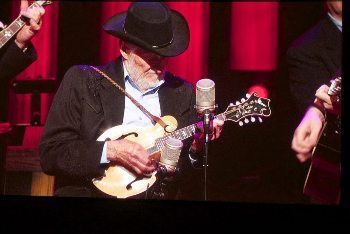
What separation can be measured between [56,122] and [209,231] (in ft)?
4.12

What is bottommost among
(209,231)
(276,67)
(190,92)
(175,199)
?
(209,231)

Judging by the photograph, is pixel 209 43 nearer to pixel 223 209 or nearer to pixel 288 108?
pixel 288 108

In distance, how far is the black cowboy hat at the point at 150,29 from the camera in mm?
3148

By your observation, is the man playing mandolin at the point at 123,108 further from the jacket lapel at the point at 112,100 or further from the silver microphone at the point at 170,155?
the silver microphone at the point at 170,155

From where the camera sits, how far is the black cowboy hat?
315cm

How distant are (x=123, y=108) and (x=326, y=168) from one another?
131 centimetres

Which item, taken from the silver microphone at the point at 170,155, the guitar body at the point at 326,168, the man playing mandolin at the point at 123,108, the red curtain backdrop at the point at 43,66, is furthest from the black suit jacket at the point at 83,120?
the red curtain backdrop at the point at 43,66

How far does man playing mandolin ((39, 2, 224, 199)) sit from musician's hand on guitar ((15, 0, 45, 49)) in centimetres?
45

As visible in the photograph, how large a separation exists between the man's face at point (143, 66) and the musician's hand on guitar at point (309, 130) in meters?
0.94

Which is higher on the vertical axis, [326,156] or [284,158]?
[326,156]

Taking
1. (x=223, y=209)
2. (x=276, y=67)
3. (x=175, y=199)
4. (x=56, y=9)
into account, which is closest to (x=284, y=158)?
(x=276, y=67)

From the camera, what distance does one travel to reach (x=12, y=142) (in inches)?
146

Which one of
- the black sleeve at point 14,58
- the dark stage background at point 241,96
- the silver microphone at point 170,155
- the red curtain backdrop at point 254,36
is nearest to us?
the silver microphone at point 170,155

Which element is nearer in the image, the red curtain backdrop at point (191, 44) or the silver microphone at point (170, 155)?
the silver microphone at point (170, 155)
